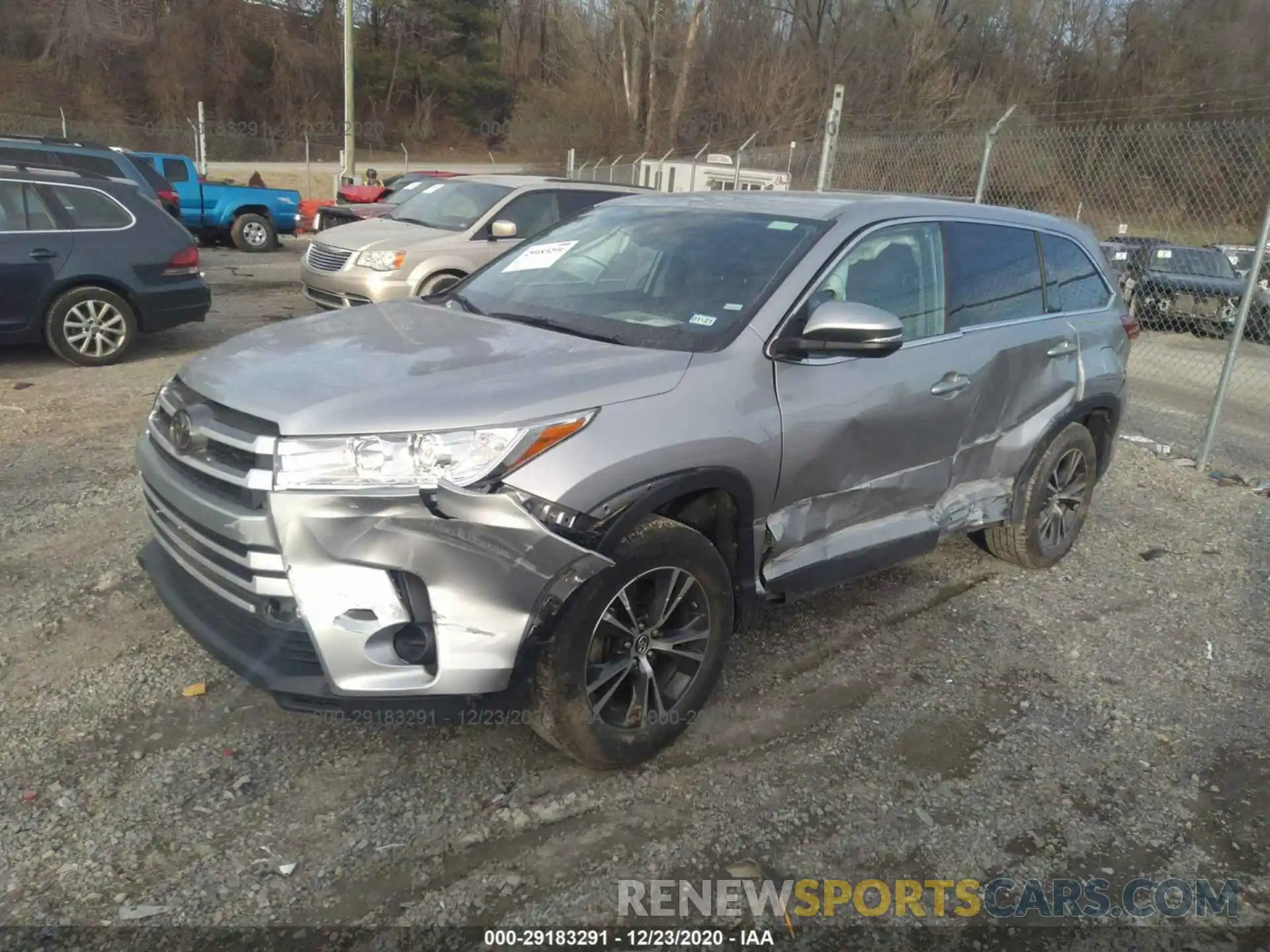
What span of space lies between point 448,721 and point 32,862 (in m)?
1.17


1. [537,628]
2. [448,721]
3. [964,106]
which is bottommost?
[448,721]

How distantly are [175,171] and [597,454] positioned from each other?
17886mm

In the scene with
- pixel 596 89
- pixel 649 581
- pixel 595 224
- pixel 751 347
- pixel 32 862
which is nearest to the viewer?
pixel 32 862

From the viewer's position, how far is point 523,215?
34.0ft

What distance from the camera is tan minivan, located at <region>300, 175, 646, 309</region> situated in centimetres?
935

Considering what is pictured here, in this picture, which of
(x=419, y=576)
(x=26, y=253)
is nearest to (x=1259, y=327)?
(x=419, y=576)

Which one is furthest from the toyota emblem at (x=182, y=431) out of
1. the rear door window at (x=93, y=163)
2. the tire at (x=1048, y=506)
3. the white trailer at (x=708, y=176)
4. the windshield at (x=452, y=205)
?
the white trailer at (x=708, y=176)

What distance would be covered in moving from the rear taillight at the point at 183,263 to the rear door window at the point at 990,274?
6.88m

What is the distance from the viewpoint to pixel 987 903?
2719 millimetres

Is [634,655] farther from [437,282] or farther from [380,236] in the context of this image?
[380,236]

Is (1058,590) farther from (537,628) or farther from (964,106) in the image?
(964,106)

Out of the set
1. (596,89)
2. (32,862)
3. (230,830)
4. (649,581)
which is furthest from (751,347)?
(596,89)

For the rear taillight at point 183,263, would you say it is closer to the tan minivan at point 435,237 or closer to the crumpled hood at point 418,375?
the tan minivan at point 435,237

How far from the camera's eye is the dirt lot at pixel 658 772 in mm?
2650
